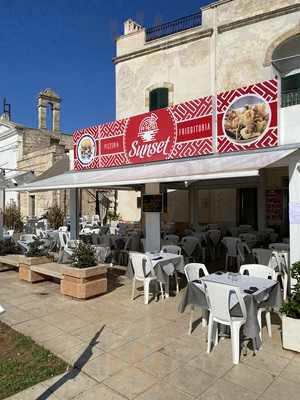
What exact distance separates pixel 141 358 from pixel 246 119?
236 inches

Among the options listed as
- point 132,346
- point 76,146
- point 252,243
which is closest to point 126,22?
point 76,146

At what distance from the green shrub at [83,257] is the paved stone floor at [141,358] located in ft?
2.58

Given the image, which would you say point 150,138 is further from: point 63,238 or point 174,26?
point 174,26

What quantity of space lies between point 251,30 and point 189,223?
28.3ft

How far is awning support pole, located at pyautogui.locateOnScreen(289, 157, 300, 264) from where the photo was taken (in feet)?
19.4

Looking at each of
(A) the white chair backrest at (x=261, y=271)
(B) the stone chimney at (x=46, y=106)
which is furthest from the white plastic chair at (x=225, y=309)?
(B) the stone chimney at (x=46, y=106)

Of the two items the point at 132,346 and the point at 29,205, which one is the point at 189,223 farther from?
the point at 29,205

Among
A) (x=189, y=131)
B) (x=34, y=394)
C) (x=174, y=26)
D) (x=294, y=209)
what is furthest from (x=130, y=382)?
(x=174, y=26)

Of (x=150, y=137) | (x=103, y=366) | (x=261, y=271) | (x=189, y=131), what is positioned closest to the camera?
(x=103, y=366)

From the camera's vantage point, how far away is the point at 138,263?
22.7 ft

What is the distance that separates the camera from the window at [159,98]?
1650cm

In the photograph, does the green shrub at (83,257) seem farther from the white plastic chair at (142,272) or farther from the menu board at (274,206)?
the menu board at (274,206)

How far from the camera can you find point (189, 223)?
16.1m

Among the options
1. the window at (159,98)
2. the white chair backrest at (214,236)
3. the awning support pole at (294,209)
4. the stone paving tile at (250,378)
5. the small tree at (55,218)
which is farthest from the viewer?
the small tree at (55,218)
